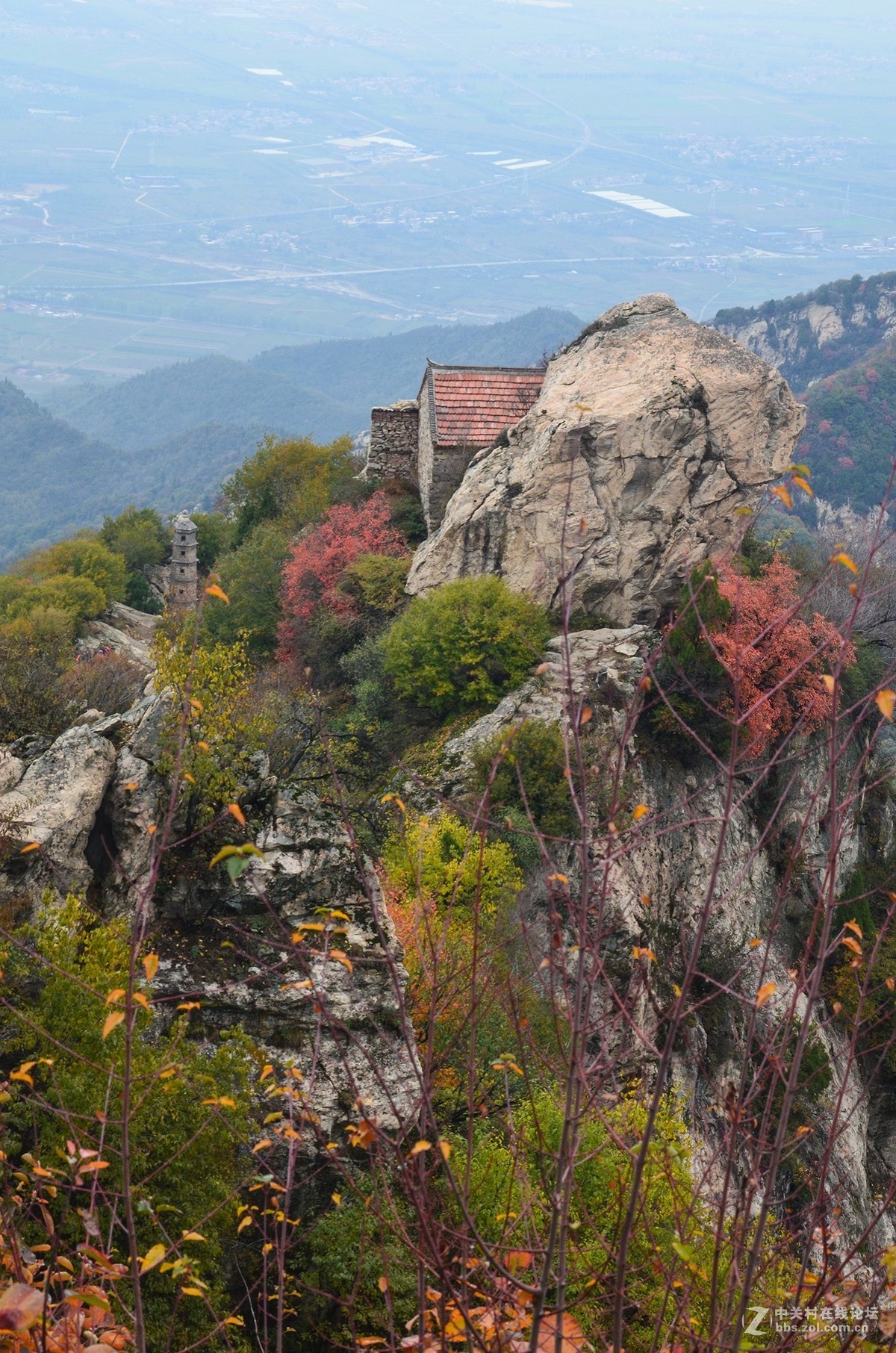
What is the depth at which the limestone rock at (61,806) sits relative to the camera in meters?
12.8

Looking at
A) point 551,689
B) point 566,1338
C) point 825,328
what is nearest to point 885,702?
point 566,1338

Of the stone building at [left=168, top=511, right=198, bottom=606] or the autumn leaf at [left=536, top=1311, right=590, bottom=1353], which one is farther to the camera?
the stone building at [left=168, top=511, right=198, bottom=606]

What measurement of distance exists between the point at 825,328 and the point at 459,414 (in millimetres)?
91764

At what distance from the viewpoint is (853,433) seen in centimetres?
8300

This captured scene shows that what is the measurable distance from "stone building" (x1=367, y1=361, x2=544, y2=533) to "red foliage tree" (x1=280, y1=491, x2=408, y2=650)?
1052 mm

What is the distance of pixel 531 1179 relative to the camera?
10.7 m

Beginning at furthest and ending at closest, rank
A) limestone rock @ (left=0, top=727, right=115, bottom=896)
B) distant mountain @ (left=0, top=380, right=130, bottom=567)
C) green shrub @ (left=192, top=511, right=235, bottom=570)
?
distant mountain @ (left=0, top=380, right=130, bottom=567)
green shrub @ (left=192, top=511, right=235, bottom=570)
limestone rock @ (left=0, top=727, right=115, bottom=896)

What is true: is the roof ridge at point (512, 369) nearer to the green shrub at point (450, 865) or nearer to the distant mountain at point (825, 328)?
the green shrub at point (450, 865)

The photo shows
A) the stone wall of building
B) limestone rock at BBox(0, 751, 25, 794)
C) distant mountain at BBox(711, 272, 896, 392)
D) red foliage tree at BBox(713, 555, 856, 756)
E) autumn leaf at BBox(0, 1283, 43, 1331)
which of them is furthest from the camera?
distant mountain at BBox(711, 272, 896, 392)

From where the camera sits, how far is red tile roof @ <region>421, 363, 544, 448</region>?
86.8ft

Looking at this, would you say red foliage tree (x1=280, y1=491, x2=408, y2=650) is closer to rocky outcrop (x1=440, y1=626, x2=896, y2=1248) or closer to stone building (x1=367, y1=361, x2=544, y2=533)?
stone building (x1=367, y1=361, x2=544, y2=533)

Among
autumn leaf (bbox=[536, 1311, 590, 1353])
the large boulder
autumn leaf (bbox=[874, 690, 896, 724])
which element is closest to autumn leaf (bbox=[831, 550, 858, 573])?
autumn leaf (bbox=[874, 690, 896, 724])

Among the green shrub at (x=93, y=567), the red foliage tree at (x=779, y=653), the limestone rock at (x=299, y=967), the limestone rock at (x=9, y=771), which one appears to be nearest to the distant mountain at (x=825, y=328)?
the green shrub at (x=93, y=567)

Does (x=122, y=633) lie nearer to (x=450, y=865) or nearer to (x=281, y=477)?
(x=281, y=477)
